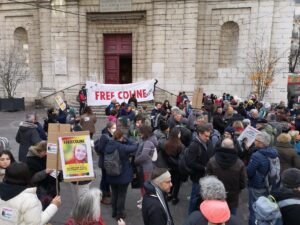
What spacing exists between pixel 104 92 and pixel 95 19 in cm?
582

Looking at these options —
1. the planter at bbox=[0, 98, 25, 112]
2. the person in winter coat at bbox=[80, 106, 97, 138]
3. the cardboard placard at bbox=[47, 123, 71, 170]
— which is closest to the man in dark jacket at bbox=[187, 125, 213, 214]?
the cardboard placard at bbox=[47, 123, 71, 170]

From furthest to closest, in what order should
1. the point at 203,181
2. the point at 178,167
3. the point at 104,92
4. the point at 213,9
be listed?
the point at 213,9 < the point at 104,92 < the point at 178,167 < the point at 203,181

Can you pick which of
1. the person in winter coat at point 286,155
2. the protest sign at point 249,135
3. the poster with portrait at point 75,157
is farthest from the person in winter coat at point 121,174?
the person in winter coat at point 286,155

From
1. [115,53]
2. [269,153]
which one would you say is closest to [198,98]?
[269,153]

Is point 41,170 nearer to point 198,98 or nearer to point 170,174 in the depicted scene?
point 170,174

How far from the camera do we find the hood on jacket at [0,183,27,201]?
2.96 m

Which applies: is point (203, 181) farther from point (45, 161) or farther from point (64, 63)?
point (64, 63)

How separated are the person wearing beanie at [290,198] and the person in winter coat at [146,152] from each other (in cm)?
263

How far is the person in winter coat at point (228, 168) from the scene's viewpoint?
4215mm

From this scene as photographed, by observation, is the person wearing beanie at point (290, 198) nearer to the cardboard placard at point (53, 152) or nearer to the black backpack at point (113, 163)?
the black backpack at point (113, 163)

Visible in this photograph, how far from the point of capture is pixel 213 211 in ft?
8.41

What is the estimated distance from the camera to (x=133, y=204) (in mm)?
6152

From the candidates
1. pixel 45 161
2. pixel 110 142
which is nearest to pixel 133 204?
pixel 110 142

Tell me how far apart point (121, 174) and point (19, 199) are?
7.92 feet
